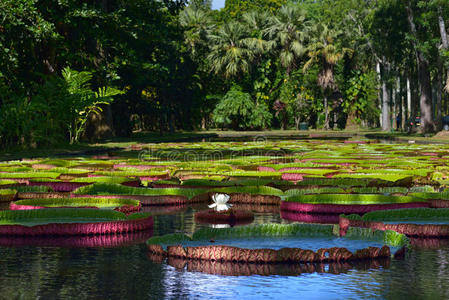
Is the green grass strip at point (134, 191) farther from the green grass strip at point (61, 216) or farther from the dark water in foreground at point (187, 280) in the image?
the dark water in foreground at point (187, 280)

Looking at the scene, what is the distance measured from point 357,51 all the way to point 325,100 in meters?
5.80

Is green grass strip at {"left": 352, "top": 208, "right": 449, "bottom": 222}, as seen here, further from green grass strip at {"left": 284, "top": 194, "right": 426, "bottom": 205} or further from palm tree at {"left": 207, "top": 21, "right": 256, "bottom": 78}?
palm tree at {"left": 207, "top": 21, "right": 256, "bottom": 78}

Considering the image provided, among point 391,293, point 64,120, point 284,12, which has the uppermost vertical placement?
point 284,12

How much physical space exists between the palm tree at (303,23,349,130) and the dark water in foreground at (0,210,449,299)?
54.9 meters

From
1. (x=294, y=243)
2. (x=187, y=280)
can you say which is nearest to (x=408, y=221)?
(x=294, y=243)

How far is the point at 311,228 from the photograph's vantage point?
716cm

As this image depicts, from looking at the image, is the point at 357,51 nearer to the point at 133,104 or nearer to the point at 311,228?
the point at 133,104

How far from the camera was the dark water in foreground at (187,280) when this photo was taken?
16.2ft

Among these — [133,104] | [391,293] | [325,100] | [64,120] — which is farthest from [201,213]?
[325,100]

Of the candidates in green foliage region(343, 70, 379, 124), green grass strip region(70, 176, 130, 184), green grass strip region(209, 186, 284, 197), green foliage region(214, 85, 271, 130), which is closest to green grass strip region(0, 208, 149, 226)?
green grass strip region(209, 186, 284, 197)

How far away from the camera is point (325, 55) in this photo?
6066 cm

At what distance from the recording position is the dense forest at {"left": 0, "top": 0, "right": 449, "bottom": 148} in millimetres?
26859

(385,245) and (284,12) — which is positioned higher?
(284,12)

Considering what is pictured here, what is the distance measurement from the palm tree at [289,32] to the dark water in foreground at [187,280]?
185 feet
